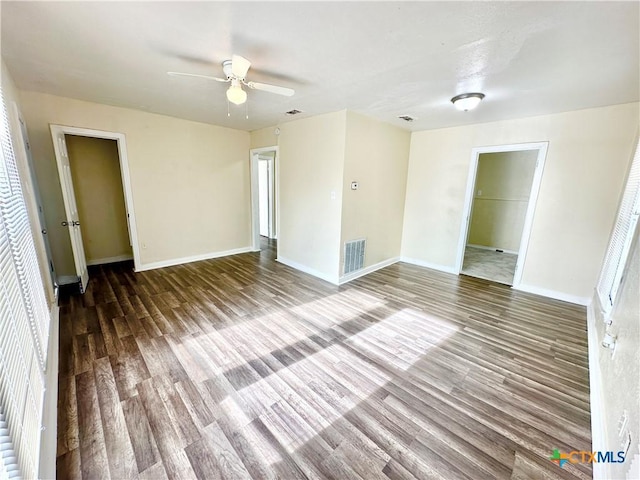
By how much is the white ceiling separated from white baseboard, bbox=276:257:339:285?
2518 mm

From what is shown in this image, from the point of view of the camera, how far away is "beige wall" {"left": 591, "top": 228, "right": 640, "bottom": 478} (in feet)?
4.03

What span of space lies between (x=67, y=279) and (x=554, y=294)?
692cm

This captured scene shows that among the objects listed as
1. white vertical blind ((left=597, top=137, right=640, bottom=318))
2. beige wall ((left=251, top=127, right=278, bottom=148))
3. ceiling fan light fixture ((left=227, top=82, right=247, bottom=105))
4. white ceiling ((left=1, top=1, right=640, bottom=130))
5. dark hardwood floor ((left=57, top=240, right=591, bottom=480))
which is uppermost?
white ceiling ((left=1, top=1, right=640, bottom=130))

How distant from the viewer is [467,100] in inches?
110

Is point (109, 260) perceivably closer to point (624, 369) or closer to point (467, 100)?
point (467, 100)

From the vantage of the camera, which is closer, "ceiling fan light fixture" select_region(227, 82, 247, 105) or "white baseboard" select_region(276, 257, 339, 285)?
"ceiling fan light fixture" select_region(227, 82, 247, 105)

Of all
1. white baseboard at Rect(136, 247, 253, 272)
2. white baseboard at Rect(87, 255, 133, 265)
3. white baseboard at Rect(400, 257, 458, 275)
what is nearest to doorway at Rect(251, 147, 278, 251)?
white baseboard at Rect(136, 247, 253, 272)

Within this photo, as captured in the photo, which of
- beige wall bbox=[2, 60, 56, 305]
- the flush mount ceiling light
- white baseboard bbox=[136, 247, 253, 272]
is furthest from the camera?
white baseboard bbox=[136, 247, 253, 272]

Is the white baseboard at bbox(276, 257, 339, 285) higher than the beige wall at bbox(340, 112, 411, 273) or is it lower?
lower

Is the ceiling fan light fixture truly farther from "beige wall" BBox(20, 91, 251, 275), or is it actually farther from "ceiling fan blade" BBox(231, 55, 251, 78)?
"beige wall" BBox(20, 91, 251, 275)

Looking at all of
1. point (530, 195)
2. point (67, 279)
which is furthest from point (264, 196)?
point (530, 195)

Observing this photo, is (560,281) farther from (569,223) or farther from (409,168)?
(409,168)

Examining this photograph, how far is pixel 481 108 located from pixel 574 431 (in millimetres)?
3370

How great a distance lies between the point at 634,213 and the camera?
2.33 m
